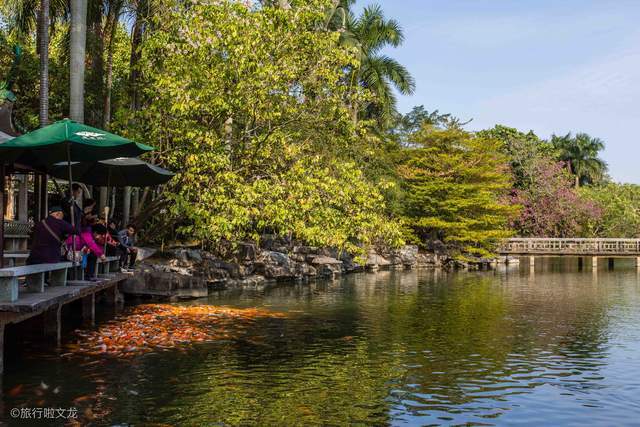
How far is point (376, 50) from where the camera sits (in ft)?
149

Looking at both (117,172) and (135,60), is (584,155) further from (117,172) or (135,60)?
(117,172)

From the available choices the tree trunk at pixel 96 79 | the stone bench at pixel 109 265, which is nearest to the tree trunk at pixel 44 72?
the stone bench at pixel 109 265

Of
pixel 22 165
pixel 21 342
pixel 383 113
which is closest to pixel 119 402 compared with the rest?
pixel 21 342

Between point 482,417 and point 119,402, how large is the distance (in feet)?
16.3

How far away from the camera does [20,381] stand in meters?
10.1

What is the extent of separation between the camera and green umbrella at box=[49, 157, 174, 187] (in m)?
16.4

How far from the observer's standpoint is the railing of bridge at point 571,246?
51844 mm

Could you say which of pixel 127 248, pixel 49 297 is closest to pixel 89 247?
pixel 49 297

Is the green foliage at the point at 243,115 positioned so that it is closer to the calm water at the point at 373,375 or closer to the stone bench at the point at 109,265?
the stone bench at the point at 109,265

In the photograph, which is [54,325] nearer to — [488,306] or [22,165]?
[22,165]

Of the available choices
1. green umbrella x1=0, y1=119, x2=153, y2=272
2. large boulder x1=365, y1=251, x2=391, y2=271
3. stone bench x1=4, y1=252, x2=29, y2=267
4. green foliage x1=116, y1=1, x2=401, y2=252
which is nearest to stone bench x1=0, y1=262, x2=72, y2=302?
green umbrella x1=0, y1=119, x2=153, y2=272

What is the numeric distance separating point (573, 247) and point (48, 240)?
47.5m

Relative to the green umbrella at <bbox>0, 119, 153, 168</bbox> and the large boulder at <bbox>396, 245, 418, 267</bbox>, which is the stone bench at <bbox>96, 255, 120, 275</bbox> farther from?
the large boulder at <bbox>396, 245, 418, 267</bbox>

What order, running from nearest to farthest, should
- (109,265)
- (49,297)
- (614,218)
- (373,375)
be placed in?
(49,297) < (373,375) < (109,265) < (614,218)
